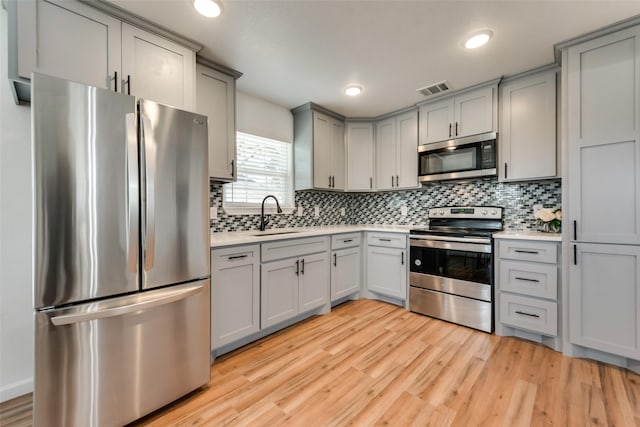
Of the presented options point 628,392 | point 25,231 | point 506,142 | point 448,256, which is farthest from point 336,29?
point 628,392

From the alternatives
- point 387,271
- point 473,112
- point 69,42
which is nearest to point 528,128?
point 473,112

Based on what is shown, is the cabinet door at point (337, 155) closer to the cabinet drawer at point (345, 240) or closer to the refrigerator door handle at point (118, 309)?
the cabinet drawer at point (345, 240)

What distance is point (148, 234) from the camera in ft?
4.65

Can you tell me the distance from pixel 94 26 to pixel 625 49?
139 inches

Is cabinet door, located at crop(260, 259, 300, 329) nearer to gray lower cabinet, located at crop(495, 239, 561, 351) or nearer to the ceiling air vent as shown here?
gray lower cabinet, located at crop(495, 239, 561, 351)

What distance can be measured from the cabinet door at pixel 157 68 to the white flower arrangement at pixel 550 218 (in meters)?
3.14

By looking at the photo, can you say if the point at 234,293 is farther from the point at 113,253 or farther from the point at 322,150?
the point at 322,150

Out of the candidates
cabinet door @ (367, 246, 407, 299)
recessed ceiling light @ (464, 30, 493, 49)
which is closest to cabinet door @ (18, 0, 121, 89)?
recessed ceiling light @ (464, 30, 493, 49)

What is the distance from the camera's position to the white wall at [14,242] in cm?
164

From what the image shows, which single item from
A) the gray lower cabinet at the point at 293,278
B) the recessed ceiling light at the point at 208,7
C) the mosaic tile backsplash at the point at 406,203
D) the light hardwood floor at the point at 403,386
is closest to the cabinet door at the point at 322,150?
the mosaic tile backsplash at the point at 406,203

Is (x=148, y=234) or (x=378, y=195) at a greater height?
(x=378, y=195)

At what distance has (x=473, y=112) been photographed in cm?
277

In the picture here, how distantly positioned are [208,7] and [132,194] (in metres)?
1.25

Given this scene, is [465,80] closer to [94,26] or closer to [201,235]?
[201,235]
